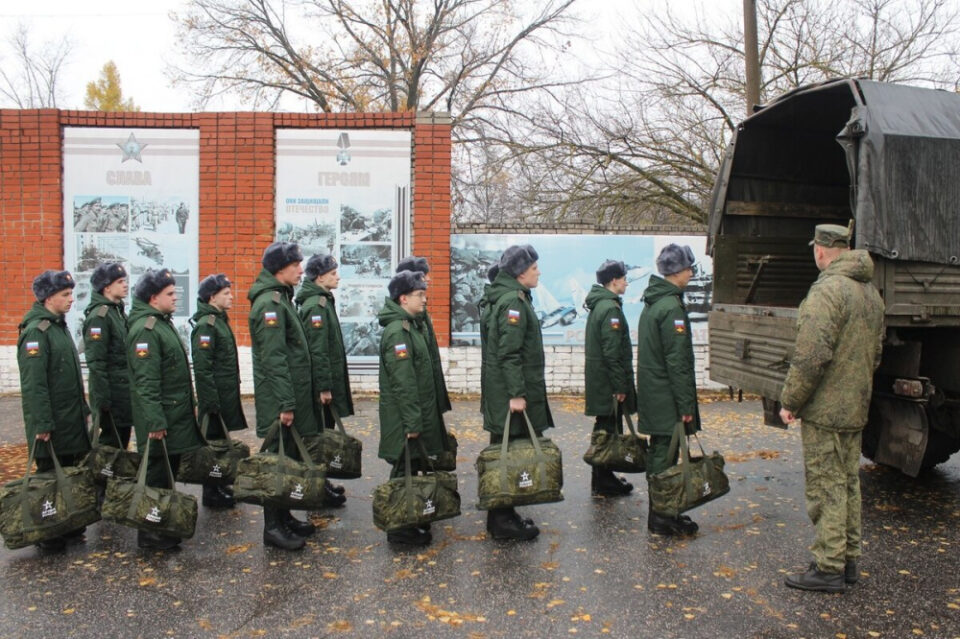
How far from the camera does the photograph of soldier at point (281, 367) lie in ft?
Answer: 16.2

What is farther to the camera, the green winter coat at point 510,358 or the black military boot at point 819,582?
the green winter coat at point 510,358

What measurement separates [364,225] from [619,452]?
235 inches

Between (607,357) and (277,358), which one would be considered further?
(607,357)

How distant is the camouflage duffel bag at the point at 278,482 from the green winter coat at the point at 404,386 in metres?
0.50

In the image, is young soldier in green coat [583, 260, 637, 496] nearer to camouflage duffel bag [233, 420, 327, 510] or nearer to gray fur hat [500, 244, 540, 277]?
gray fur hat [500, 244, 540, 277]

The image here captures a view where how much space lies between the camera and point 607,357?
240 inches

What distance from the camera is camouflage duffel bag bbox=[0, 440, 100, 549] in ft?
15.3

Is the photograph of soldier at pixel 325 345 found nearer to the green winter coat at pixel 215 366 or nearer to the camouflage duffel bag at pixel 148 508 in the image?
the green winter coat at pixel 215 366

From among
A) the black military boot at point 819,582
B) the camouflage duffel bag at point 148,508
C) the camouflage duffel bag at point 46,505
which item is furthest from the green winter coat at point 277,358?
the black military boot at point 819,582

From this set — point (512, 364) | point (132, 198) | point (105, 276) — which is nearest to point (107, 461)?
point (105, 276)

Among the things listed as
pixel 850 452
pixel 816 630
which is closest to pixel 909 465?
pixel 850 452

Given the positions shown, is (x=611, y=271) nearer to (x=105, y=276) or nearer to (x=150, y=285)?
(x=150, y=285)

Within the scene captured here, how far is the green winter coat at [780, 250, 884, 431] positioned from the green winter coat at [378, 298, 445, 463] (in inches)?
90.5

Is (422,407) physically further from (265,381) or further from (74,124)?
(74,124)
